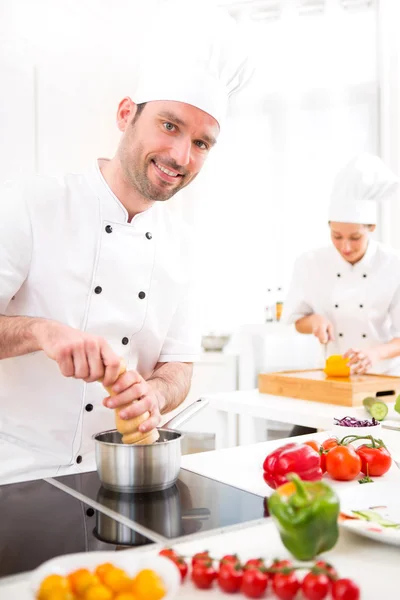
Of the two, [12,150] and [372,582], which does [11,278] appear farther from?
[12,150]

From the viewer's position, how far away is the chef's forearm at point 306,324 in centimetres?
358

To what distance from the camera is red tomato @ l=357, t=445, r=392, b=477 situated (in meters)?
1.48

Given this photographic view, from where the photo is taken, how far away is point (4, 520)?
1.18 metres

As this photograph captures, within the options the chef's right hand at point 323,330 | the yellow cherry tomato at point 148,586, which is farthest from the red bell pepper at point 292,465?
the chef's right hand at point 323,330

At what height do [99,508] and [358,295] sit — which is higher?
[358,295]

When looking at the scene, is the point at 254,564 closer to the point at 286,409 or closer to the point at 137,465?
the point at 137,465

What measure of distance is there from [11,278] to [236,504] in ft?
2.89

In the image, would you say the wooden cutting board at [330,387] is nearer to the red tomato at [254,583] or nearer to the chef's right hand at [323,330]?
the chef's right hand at [323,330]

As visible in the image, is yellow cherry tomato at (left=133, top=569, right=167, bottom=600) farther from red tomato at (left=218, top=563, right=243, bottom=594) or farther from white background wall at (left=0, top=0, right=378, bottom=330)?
white background wall at (left=0, top=0, right=378, bottom=330)

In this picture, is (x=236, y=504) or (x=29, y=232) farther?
(x=29, y=232)

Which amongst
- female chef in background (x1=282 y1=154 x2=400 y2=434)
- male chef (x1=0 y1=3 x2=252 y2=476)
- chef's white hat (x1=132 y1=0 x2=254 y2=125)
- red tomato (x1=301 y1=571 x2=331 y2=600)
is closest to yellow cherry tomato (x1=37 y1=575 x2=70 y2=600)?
red tomato (x1=301 y1=571 x2=331 y2=600)

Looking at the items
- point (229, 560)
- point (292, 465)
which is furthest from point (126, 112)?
point (229, 560)

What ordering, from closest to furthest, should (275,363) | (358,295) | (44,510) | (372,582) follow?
1. (372,582)
2. (44,510)
3. (358,295)
4. (275,363)

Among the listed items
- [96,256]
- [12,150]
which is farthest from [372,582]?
[12,150]
